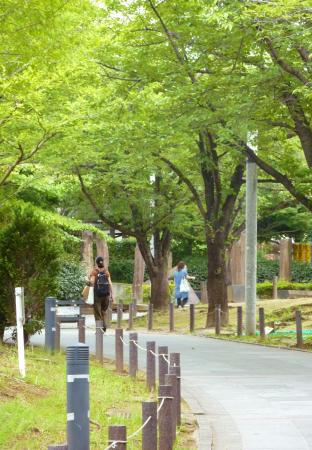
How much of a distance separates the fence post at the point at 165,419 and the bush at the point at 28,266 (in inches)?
424

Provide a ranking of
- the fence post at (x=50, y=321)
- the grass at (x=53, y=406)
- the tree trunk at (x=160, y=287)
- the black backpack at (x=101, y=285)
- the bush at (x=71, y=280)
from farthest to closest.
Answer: the bush at (x=71, y=280)
the tree trunk at (x=160, y=287)
the black backpack at (x=101, y=285)
the fence post at (x=50, y=321)
the grass at (x=53, y=406)

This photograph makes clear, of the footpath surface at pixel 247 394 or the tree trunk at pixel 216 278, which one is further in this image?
the tree trunk at pixel 216 278

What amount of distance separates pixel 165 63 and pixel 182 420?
1350cm

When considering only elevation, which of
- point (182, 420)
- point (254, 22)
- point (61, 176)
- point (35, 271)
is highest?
point (254, 22)

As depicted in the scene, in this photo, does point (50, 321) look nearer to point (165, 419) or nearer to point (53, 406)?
point (53, 406)

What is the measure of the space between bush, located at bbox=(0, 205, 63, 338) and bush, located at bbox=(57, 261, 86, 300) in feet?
80.5

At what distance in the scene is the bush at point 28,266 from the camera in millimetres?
18922

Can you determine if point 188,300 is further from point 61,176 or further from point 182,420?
point 182,420

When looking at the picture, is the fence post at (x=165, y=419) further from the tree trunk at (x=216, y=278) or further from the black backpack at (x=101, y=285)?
the tree trunk at (x=216, y=278)

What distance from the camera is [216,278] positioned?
1195 inches

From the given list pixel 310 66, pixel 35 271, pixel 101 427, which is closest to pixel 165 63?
pixel 310 66

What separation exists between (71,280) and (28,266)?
2569 centimetres

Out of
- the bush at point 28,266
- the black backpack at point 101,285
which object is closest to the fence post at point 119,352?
the bush at point 28,266

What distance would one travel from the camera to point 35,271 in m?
19.2
